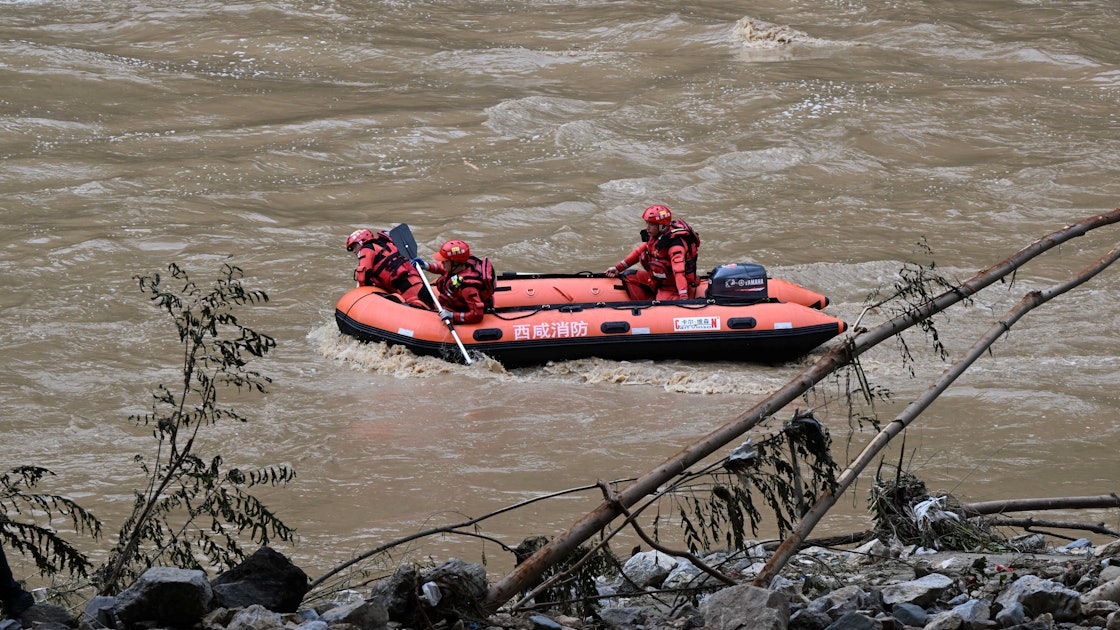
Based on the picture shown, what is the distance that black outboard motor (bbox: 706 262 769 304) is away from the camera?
9.33m

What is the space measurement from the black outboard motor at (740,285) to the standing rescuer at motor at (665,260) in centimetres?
40

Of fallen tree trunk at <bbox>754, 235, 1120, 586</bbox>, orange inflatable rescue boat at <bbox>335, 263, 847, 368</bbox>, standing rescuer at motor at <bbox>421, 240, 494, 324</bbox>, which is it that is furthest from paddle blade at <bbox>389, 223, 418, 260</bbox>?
fallen tree trunk at <bbox>754, 235, 1120, 586</bbox>

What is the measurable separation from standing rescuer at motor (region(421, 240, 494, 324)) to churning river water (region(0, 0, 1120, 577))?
17.3 inches

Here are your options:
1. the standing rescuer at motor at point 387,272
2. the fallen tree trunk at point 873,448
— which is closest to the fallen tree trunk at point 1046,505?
the fallen tree trunk at point 873,448

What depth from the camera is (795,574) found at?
4113 millimetres

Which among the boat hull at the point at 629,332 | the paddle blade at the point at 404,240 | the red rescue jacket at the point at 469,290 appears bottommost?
the boat hull at the point at 629,332

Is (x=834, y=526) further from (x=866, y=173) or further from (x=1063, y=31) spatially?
(x=1063, y=31)

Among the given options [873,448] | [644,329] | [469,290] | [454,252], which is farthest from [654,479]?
[454,252]

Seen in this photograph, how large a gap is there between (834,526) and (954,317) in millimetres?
4670

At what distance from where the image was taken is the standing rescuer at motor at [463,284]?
9281 millimetres

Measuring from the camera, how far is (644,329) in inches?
363

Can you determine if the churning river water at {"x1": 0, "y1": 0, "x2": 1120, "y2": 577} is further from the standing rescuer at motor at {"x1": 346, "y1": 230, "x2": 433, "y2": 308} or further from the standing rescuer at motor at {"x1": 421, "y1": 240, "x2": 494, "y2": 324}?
the standing rescuer at motor at {"x1": 346, "y1": 230, "x2": 433, "y2": 308}

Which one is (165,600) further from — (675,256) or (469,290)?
(675,256)

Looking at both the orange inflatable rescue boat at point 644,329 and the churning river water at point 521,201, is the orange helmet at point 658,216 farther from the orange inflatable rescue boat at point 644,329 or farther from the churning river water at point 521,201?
the churning river water at point 521,201
